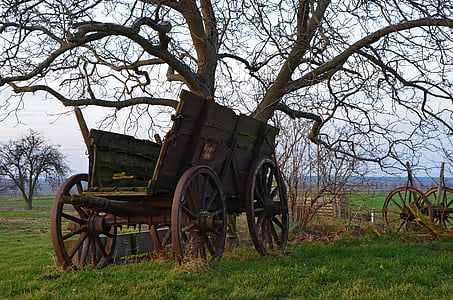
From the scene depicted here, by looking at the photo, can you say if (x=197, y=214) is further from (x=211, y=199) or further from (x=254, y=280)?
(x=254, y=280)

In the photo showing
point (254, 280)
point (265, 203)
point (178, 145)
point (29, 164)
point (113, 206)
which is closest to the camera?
point (254, 280)

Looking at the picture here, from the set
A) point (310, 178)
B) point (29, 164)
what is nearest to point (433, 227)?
point (310, 178)

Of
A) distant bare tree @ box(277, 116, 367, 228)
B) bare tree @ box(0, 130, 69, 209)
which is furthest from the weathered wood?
bare tree @ box(0, 130, 69, 209)

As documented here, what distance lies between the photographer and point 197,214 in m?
5.84

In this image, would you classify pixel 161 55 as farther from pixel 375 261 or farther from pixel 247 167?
pixel 375 261

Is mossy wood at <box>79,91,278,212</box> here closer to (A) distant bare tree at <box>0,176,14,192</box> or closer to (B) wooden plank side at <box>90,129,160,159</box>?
(B) wooden plank side at <box>90,129,160,159</box>

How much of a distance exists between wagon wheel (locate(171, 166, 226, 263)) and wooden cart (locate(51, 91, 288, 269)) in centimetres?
1

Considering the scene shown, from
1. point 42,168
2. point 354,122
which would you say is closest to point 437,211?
point 354,122

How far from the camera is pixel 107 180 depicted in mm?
6238

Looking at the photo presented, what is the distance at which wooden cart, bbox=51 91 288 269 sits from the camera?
5484 mm

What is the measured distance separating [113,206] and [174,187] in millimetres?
802

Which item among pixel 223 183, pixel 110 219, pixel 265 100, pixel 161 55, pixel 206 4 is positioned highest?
pixel 206 4

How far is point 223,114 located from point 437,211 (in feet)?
24.8

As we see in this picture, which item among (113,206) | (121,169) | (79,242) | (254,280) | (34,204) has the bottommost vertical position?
(34,204)
